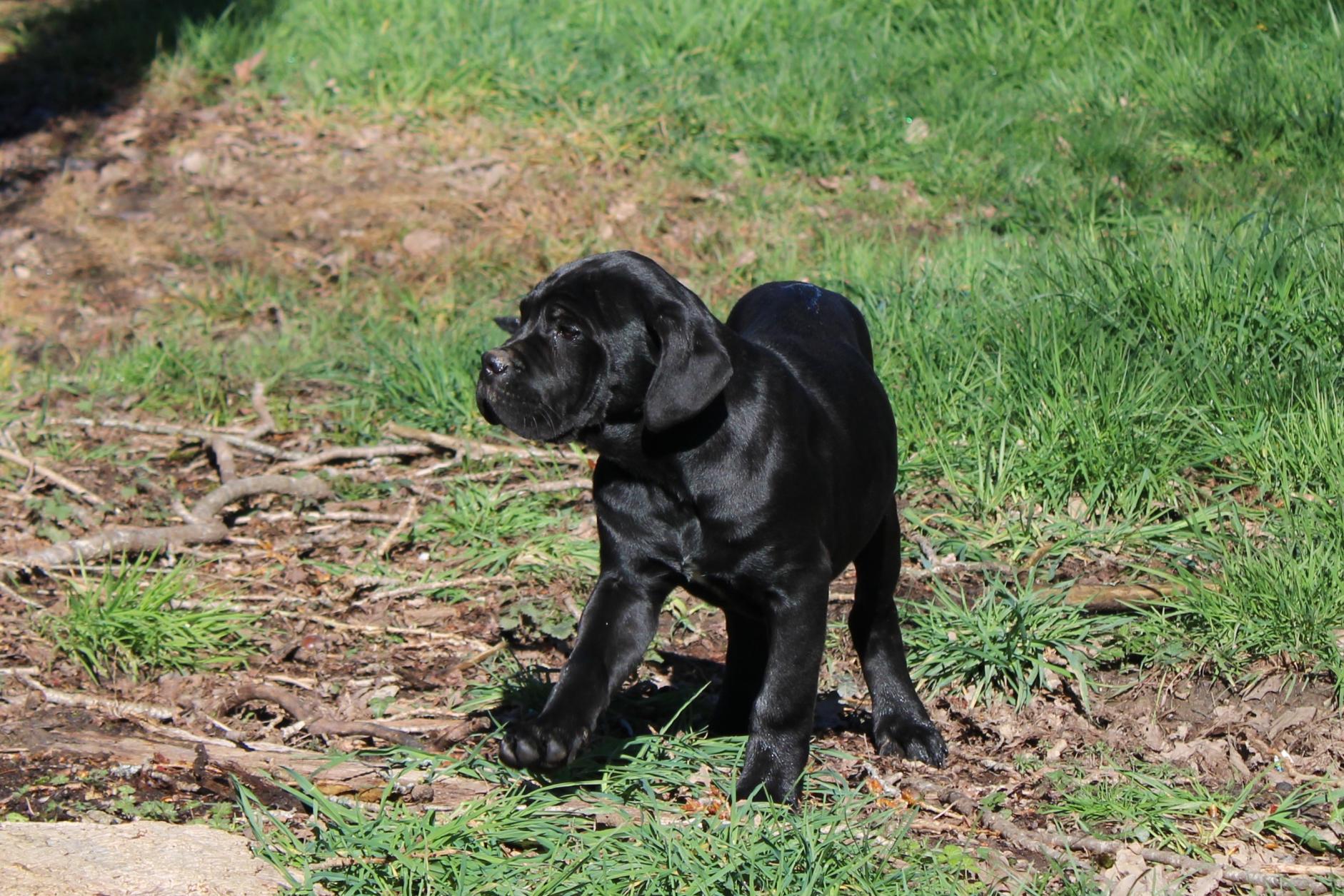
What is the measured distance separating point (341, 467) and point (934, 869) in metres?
3.61

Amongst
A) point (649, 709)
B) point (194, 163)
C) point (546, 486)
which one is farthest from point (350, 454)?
point (194, 163)

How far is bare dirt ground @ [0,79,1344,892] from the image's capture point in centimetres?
376

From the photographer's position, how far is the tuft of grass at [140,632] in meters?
4.49

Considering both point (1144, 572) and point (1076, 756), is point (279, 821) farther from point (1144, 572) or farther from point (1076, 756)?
point (1144, 572)

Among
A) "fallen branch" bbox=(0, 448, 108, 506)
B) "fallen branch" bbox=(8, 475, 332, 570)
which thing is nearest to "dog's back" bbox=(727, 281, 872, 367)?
"fallen branch" bbox=(8, 475, 332, 570)

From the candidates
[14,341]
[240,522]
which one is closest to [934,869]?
[240,522]

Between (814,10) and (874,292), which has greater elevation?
(814,10)

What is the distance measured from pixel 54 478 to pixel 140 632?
4.88 feet

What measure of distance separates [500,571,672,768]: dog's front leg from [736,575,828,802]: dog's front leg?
308 millimetres

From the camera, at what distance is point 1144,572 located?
15.4 ft

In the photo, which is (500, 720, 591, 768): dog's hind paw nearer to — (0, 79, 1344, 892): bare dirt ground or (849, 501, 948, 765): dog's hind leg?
(0, 79, 1344, 892): bare dirt ground

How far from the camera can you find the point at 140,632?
4539 mm

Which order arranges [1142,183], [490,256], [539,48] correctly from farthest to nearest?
1. [539,48]
2. [490,256]
3. [1142,183]

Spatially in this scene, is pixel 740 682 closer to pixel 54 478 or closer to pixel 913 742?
pixel 913 742
